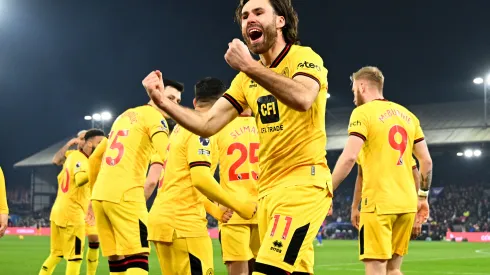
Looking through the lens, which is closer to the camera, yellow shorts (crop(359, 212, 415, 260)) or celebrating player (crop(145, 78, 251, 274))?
celebrating player (crop(145, 78, 251, 274))

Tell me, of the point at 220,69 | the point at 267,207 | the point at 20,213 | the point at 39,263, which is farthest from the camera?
the point at 20,213

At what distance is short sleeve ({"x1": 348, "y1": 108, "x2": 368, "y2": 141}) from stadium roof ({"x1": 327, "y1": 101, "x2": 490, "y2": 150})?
37257mm

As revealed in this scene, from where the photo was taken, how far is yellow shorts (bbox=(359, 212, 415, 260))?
279 inches

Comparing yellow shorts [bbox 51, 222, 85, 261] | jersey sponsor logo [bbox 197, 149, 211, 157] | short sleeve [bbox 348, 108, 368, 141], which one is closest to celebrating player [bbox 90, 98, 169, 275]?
jersey sponsor logo [bbox 197, 149, 211, 157]

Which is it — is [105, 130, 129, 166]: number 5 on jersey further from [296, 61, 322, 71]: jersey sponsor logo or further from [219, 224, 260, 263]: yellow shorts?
[296, 61, 322, 71]: jersey sponsor logo

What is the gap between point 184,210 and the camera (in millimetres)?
6758

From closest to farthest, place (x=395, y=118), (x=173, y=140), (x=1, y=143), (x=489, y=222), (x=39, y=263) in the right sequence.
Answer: (x=173, y=140) < (x=395, y=118) < (x=39, y=263) < (x=489, y=222) < (x=1, y=143)

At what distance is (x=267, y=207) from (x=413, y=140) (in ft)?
10.5

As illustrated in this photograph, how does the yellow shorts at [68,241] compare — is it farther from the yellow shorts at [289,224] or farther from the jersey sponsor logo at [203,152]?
the yellow shorts at [289,224]

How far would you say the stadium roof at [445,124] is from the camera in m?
44.3

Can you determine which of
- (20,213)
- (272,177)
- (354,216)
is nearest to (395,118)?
(354,216)

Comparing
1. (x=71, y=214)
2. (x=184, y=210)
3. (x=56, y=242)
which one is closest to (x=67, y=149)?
(x=71, y=214)

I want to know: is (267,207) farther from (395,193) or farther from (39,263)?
(39,263)

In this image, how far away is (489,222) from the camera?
45.9 metres
